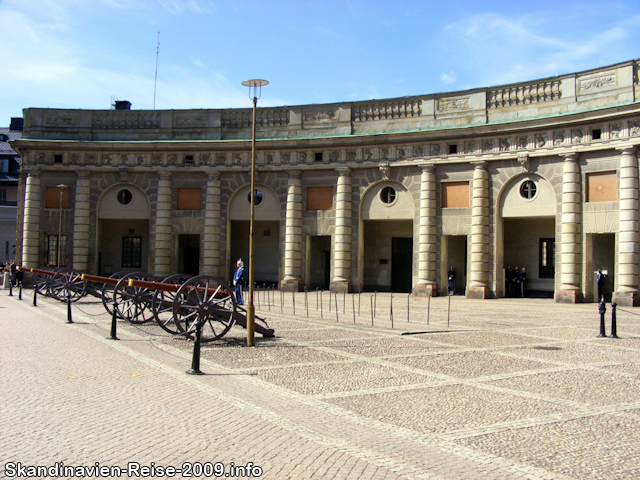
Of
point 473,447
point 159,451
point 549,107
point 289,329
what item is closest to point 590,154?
point 549,107

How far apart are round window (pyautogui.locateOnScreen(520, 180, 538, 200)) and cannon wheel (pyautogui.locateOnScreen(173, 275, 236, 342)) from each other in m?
19.1

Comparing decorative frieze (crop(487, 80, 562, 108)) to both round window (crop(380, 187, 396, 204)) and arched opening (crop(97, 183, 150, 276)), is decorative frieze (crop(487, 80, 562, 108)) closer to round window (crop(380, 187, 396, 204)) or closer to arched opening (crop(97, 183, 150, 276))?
round window (crop(380, 187, 396, 204))

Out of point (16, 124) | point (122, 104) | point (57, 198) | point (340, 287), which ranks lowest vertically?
point (340, 287)

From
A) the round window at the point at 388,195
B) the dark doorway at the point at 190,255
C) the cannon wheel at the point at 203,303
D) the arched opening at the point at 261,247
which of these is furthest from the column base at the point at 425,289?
the cannon wheel at the point at 203,303

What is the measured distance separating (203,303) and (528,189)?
20.0m

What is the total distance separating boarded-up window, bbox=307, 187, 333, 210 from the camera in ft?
108

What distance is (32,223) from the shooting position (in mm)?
35062

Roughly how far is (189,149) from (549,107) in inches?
752

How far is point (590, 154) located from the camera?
26.6 meters

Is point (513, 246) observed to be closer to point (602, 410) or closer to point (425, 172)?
point (425, 172)

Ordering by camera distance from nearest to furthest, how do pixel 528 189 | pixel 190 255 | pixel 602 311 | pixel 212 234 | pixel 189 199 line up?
pixel 602 311 → pixel 528 189 → pixel 212 234 → pixel 189 199 → pixel 190 255

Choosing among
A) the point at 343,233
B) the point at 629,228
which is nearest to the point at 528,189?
the point at 629,228

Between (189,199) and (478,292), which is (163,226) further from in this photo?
(478,292)

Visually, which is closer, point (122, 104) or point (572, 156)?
point (572, 156)
